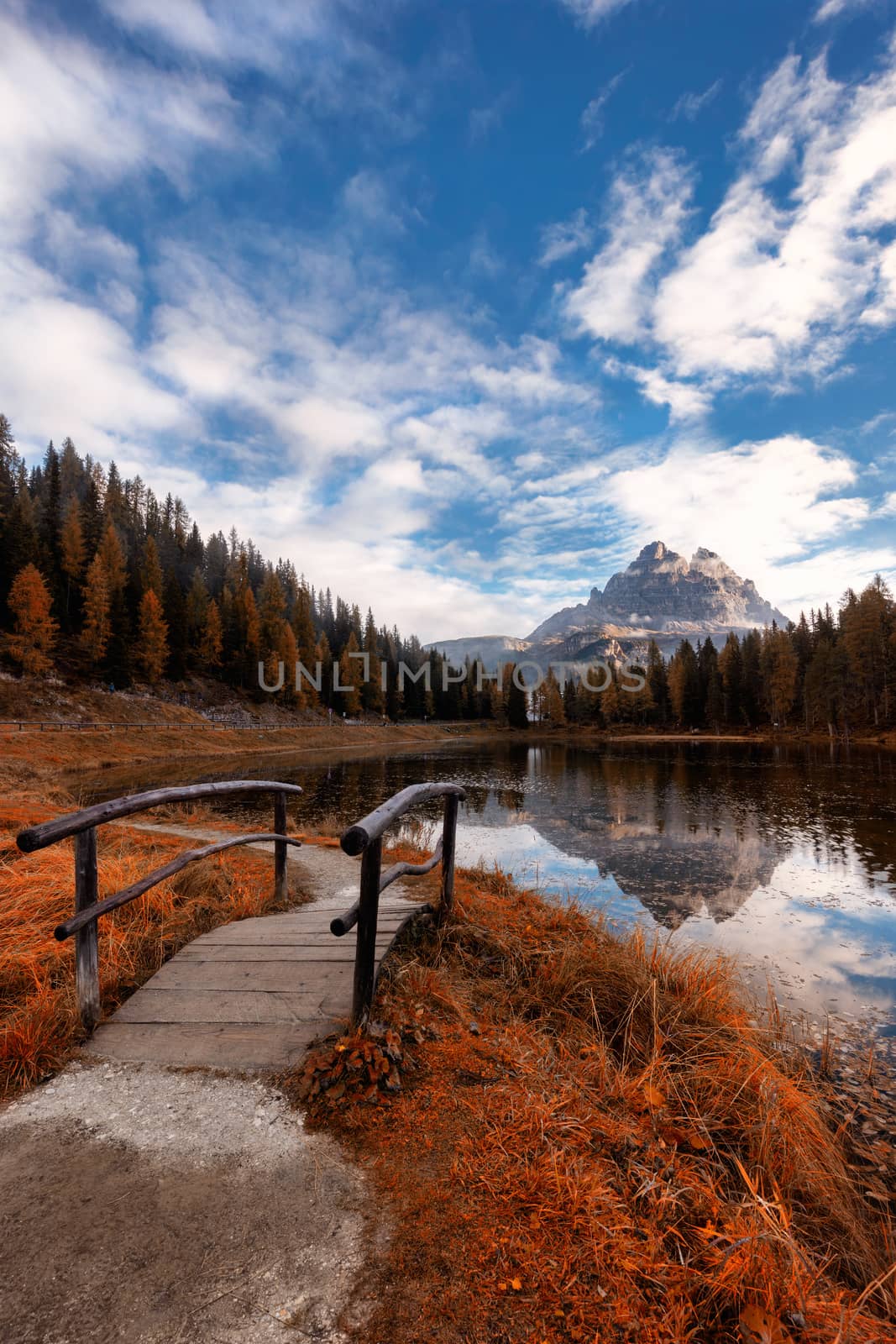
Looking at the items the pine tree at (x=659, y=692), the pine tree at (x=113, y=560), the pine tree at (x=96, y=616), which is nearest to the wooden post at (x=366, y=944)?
the pine tree at (x=96, y=616)

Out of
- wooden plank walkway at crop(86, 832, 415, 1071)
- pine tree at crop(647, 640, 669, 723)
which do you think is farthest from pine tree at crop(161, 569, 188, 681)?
pine tree at crop(647, 640, 669, 723)

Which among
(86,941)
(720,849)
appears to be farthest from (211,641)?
(86,941)

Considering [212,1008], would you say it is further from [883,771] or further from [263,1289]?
[883,771]

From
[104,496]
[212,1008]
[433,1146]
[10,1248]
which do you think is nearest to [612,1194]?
[433,1146]

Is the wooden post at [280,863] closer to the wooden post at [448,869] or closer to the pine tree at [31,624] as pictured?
the wooden post at [448,869]

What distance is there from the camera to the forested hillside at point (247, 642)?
55.9 m

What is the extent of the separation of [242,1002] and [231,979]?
0.36 metres

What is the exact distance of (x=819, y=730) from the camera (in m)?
66.7

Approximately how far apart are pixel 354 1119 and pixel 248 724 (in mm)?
61371

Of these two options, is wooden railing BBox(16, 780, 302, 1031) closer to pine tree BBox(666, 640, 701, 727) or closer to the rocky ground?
the rocky ground

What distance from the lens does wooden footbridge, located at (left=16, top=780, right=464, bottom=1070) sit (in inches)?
134

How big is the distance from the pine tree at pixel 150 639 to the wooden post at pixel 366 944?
210 ft

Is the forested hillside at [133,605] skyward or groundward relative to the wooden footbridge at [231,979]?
skyward

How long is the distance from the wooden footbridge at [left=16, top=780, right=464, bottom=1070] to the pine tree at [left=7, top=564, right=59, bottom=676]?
5413cm
